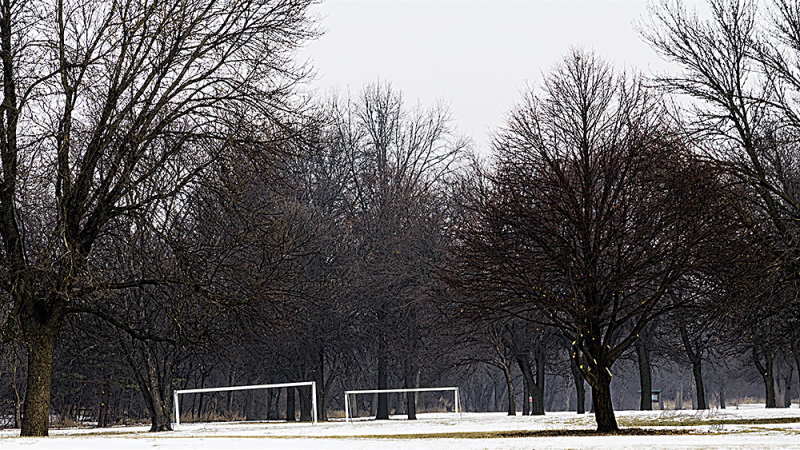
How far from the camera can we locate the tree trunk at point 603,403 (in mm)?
20844

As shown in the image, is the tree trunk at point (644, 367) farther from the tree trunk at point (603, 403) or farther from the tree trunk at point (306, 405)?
the tree trunk at point (603, 403)

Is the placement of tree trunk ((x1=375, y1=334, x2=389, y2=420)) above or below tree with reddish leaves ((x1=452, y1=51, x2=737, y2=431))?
below

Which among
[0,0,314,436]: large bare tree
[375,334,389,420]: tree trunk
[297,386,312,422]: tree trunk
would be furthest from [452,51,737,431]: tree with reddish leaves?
[297,386,312,422]: tree trunk

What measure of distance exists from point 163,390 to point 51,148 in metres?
14.1

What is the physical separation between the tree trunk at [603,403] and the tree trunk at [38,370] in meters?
11.8

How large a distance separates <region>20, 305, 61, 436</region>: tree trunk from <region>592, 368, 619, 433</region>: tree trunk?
11.8 meters

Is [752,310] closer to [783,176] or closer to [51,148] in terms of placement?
[783,176]

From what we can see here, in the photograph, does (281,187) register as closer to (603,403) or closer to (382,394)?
(603,403)

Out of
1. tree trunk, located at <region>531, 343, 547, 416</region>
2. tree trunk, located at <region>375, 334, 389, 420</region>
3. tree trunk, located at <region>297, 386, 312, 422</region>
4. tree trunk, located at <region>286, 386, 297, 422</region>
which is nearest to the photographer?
tree trunk, located at <region>531, 343, 547, 416</region>

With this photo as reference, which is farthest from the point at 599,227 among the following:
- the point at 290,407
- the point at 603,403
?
the point at 290,407

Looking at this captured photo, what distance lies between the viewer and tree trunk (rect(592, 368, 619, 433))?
2084 centimetres

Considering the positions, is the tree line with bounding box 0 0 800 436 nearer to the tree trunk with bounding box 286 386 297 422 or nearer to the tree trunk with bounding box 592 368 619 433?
the tree trunk with bounding box 592 368 619 433

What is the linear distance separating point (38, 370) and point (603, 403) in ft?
40.3

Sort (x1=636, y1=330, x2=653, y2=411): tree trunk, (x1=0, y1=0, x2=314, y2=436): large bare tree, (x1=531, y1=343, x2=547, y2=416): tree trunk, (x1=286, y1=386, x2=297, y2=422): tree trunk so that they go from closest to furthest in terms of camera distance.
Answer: (x1=0, y1=0, x2=314, y2=436): large bare tree → (x1=531, y1=343, x2=547, y2=416): tree trunk → (x1=636, y1=330, x2=653, y2=411): tree trunk → (x1=286, y1=386, x2=297, y2=422): tree trunk
